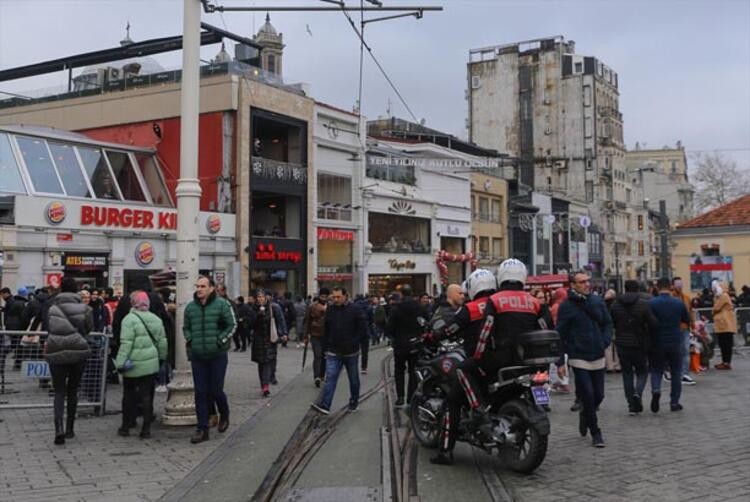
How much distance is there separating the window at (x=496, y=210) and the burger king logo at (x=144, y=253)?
1241 inches

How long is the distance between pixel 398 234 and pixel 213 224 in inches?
609

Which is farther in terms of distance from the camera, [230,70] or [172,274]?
[230,70]

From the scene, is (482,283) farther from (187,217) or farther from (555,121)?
(555,121)

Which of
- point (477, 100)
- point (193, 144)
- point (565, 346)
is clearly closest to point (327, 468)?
point (565, 346)

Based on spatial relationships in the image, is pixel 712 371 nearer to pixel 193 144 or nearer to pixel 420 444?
pixel 420 444

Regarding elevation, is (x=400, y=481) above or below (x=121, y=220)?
below

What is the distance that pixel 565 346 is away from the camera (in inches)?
340

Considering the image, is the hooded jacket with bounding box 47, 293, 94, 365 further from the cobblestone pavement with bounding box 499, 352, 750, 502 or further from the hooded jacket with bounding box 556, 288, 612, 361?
the hooded jacket with bounding box 556, 288, 612, 361

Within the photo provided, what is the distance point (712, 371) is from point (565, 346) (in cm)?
853

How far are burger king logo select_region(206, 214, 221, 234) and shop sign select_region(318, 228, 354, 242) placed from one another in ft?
22.6

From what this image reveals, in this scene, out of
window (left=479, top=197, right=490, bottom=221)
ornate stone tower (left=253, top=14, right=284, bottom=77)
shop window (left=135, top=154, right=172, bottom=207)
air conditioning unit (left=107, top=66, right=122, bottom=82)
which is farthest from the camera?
ornate stone tower (left=253, top=14, right=284, bottom=77)

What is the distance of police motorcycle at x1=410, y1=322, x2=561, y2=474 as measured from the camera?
6.82 meters

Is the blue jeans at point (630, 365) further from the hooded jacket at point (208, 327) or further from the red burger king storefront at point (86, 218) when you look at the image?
the red burger king storefront at point (86, 218)

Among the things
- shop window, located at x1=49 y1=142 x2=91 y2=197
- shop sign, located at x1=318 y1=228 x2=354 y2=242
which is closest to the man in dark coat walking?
shop window, located at x1=49 y1=142 x2=91 y2=197
